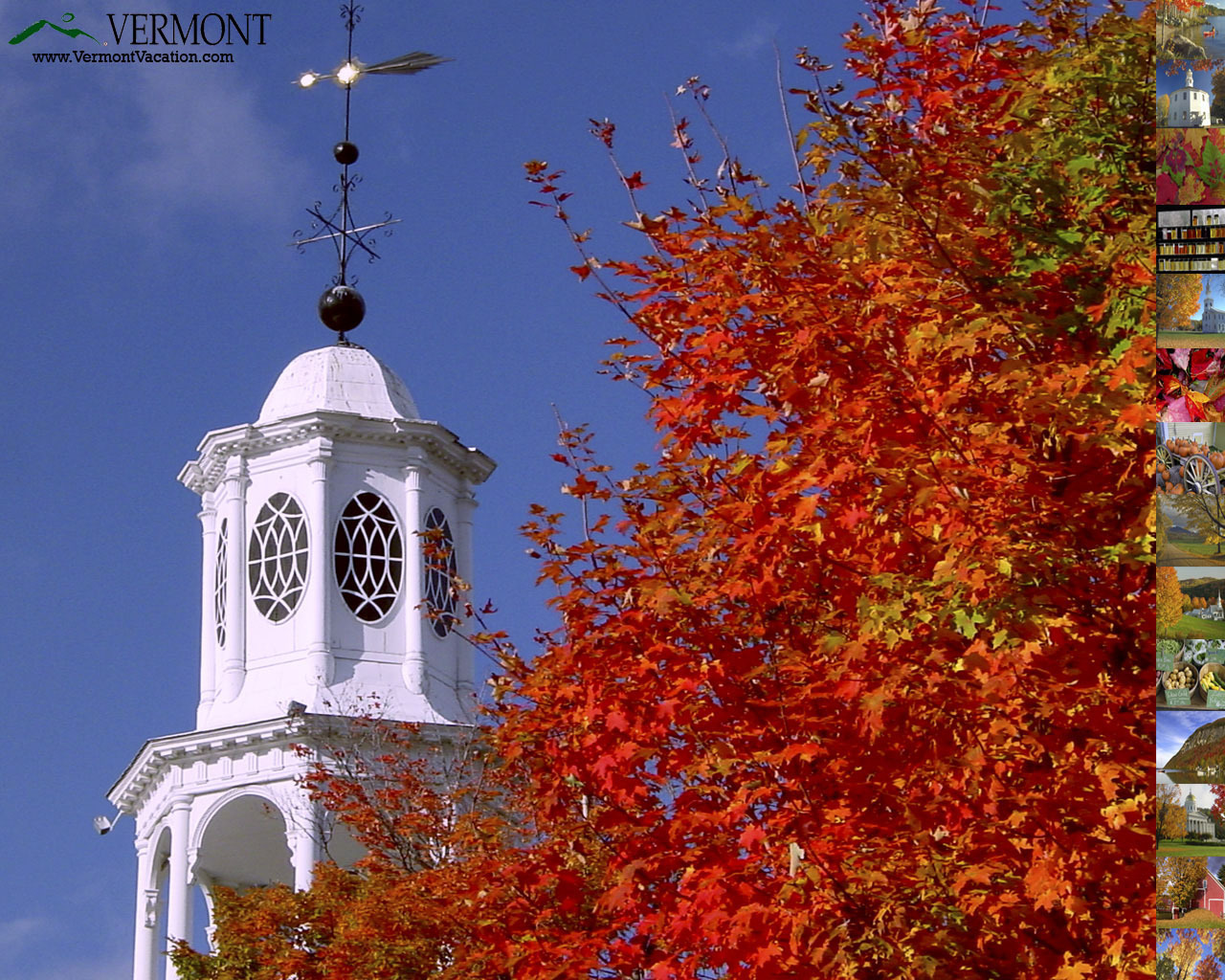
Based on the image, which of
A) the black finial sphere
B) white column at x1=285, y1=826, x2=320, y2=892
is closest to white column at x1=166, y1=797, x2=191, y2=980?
white column at x1=285, y1=826, x2=320, y2=892

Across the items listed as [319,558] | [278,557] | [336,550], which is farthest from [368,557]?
[278,557]

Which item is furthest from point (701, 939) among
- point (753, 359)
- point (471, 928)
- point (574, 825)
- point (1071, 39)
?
point (1071, 39)

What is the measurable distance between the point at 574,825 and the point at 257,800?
17479 mm

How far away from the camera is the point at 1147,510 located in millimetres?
12359

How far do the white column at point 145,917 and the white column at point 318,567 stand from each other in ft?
15.8

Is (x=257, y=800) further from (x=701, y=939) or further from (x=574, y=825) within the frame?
(x=701, y=939)

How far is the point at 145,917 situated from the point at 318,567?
6.57 meters

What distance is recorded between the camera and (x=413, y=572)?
117ft

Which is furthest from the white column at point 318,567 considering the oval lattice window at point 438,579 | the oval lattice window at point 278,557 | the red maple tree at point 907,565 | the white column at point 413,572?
the red maple tree at point 907,565

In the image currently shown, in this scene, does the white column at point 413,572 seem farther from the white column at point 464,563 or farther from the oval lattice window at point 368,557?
the white column at point 464,563

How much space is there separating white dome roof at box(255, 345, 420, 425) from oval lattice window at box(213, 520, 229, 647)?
230 centimetres

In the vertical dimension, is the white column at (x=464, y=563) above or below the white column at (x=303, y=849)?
above

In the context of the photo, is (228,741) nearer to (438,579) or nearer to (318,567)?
(318,567)

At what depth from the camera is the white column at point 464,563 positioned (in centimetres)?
3578
